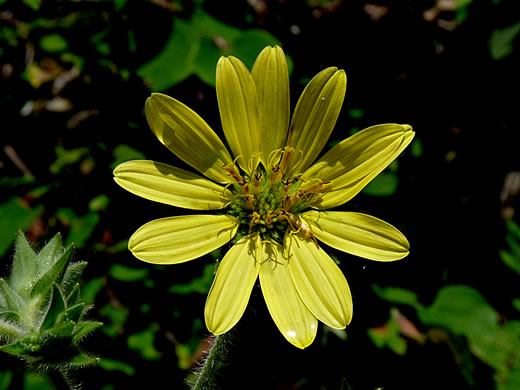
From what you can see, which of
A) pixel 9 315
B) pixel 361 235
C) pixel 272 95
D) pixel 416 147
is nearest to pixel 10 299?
pixel 9 315

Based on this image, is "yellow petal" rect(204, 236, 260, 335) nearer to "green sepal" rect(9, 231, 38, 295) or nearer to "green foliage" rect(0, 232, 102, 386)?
"green foliage" rect(0, 232, 102, 386)

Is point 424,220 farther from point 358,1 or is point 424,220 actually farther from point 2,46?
point 2,46

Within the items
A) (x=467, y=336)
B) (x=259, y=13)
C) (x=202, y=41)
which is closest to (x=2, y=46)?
(x=202, y=41)

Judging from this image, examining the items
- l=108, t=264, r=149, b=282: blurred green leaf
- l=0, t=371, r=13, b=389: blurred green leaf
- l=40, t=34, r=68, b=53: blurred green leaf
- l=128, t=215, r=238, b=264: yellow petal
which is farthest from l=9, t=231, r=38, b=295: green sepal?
l=40, t=34, r=68, b=53: blurred green leaf

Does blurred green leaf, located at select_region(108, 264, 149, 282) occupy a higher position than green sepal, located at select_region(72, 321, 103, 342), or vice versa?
green sepal, located at select_region(72, 321, 103, 342)

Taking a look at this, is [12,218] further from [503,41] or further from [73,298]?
[503,41]

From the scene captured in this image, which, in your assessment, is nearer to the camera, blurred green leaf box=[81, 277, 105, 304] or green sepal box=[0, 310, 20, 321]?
green sepal box=[0, 310, 20, 321]

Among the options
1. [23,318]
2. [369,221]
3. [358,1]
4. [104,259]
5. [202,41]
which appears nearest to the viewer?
[23,318]
